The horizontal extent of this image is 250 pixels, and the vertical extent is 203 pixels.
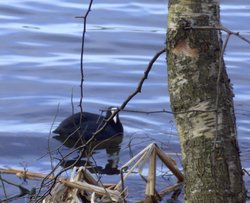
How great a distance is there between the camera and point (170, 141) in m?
9.53

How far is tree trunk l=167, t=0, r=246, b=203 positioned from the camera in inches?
201

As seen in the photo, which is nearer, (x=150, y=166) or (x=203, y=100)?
(x=203, y=100)

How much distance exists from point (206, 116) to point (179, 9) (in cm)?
61

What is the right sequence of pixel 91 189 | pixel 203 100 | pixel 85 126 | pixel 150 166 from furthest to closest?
1. pixel 85 126
2. pixel 150 166
3. pixel 91 189
4. pixel 203 100

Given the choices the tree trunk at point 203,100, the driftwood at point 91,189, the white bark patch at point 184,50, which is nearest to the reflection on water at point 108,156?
the driftwood at point 91,189

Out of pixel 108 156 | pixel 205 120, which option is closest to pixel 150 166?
pixel 205 120

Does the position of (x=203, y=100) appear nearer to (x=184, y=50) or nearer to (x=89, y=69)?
(x=184, y=50)

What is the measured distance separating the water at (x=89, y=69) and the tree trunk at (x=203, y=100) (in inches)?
134

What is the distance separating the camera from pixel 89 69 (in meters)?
12.8

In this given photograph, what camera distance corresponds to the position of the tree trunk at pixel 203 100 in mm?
5102

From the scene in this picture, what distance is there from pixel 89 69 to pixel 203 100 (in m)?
7.65

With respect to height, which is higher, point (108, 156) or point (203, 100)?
point (203, 100)

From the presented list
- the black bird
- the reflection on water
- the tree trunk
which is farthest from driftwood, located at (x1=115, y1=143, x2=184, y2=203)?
the black bird

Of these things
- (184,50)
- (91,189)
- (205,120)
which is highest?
(184,50)
